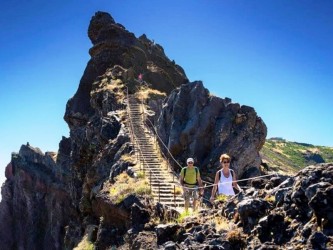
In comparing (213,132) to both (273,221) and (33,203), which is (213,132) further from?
(33,203)

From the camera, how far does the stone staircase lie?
20.5 m

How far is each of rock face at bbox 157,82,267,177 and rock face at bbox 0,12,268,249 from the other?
0.24 feet

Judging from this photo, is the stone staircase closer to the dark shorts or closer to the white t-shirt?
the dark shorts

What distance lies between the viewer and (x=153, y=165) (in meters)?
26.7

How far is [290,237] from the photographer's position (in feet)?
26.3

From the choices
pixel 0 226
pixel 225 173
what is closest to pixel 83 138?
pixel 225 173

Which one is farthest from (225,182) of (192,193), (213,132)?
(213,132)

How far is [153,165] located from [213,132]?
5072 mm

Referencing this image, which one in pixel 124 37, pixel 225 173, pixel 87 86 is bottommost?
pixel 225 173

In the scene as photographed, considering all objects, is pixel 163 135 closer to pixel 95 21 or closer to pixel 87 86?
pixel 87 86

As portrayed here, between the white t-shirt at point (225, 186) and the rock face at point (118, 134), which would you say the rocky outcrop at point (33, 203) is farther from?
the white t-shirt at point (225, 186)

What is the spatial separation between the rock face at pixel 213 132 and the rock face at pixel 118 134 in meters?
0.07

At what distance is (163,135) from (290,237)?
23327 mm

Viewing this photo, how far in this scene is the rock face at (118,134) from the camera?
867 inches
